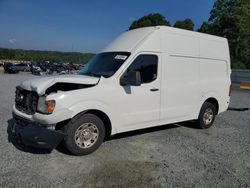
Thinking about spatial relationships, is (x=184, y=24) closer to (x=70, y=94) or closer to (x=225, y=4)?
(x=225, y=4)

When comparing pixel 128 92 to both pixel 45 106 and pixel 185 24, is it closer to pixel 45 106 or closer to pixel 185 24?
pixel 45 106

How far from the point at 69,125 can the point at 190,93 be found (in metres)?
3.25

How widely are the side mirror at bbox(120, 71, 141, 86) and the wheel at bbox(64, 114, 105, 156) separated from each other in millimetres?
879

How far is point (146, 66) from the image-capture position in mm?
A: 5598

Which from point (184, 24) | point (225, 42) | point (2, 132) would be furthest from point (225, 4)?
point (2, 132)

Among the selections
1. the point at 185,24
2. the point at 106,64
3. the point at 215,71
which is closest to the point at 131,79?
the point at 106,64

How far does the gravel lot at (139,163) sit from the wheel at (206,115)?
2.00ft

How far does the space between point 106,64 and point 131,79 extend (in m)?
0.88

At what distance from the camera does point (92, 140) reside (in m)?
4.94

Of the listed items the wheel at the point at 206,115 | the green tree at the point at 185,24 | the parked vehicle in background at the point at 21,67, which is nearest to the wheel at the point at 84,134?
the wheel at the point at 206,115

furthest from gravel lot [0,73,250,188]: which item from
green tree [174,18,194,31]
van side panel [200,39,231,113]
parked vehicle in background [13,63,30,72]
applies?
green tree [174,18,194,31]

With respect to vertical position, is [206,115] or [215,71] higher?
[215,71]

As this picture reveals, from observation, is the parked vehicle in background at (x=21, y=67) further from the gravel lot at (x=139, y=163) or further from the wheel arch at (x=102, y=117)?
the wheel arch at (x=102, y=117)

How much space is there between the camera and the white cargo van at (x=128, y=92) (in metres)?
4.55
